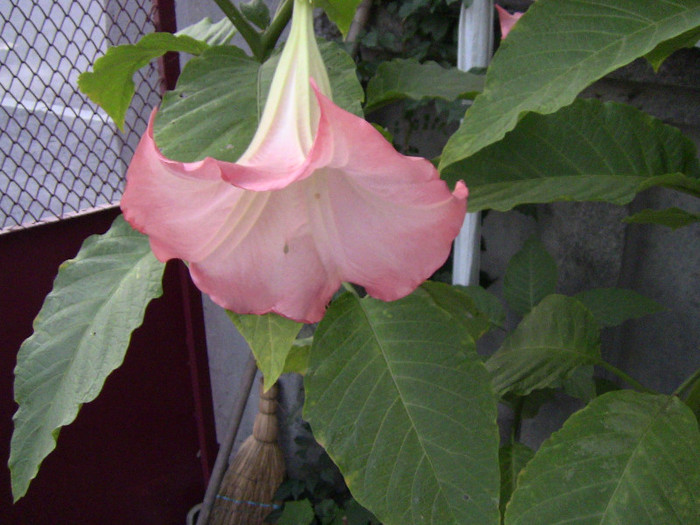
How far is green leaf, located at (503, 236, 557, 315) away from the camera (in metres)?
1.07

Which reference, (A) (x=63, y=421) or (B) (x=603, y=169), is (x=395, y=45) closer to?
(B) (x=603, y=169)

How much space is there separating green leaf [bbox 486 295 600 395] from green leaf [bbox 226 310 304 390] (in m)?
0.32

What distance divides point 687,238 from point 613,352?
0.27m

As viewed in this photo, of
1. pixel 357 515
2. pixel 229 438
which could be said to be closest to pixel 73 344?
pixel 229 438

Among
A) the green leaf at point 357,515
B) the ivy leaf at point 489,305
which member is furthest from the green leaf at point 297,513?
the ivy leaf at point 489,305

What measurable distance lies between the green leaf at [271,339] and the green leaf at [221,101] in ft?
0.43

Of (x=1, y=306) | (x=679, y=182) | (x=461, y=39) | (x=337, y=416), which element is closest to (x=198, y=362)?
(x=1, y=306)

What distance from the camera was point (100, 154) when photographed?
4.94ft

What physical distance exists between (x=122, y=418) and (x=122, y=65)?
3.88ft

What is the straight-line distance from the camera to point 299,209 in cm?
46

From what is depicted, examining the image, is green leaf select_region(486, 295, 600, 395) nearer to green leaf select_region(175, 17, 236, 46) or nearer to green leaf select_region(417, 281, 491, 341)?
green leaf select_region(417, 281, 491, 341)

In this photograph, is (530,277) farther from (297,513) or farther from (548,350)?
(297,513)

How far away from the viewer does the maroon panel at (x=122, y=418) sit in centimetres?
136

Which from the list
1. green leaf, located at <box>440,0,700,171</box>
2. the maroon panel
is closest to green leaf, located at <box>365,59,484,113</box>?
green leaf, located at <box>440,0,700,171</box>
